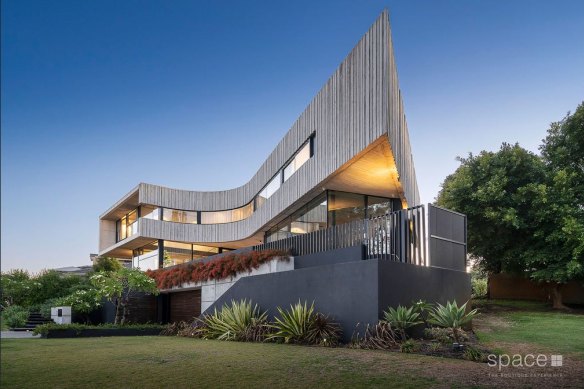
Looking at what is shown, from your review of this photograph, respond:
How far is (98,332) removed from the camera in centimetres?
1717

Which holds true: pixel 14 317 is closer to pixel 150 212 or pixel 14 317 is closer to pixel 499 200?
pixel 150 212

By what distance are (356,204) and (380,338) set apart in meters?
9.80

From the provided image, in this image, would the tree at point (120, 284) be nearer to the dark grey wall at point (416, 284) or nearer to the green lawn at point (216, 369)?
the green lawn at point (216, 369)

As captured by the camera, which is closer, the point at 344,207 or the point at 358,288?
the point at 358,288

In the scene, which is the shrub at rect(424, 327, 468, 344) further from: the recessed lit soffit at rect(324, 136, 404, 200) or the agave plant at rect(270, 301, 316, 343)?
the recessed lit soffit at rect(324, 136, 404, 200)

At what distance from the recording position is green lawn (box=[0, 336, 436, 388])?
6090 millimetres

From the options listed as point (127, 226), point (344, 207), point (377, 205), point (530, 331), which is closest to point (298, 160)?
point (344, 207)

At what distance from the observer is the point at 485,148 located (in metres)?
24.6

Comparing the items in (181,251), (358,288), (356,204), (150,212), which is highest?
(150,212)

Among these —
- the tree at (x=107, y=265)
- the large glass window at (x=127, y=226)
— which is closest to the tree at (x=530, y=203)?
the large glass window at (x=127, y=226)

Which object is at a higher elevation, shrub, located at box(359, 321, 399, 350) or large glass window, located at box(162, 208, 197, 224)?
large glass window, located at box(162, 208, 197, 224)

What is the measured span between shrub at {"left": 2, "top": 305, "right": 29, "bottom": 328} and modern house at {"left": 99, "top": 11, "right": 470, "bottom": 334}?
6.09m

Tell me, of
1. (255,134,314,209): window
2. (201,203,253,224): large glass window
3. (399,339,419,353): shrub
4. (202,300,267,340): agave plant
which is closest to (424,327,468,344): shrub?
(399,339,419,353): shrub

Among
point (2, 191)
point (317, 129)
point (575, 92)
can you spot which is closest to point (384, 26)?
point (317, 129)
